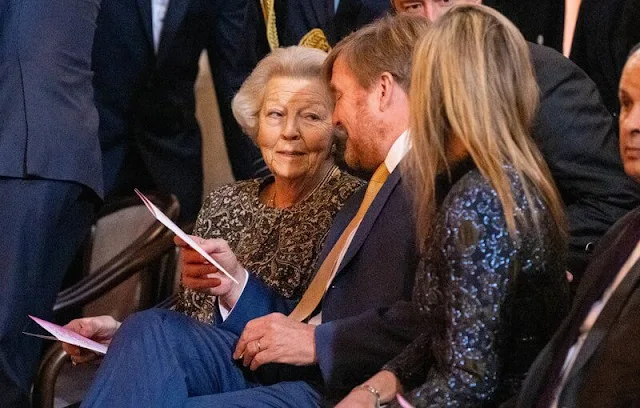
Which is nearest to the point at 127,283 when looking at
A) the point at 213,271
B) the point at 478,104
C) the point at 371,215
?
the point at 213,271

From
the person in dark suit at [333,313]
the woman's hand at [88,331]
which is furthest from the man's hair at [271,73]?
the woman's hand at [88,331]

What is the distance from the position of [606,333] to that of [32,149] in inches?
72.3

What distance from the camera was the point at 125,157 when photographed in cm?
444

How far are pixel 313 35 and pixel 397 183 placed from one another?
1260 mm

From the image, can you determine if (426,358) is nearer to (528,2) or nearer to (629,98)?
(629,98)

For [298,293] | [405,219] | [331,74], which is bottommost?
[298,293]

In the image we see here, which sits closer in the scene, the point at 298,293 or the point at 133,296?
the point at 298,293

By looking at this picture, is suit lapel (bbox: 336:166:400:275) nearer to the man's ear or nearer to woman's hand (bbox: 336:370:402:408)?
the man's ear

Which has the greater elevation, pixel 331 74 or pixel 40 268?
pixel 331 74

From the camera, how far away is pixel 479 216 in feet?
7.15

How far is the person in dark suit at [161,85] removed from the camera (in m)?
4.27

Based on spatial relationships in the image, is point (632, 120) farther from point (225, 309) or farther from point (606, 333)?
point (225, 309)

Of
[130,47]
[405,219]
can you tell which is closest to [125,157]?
[130,47]

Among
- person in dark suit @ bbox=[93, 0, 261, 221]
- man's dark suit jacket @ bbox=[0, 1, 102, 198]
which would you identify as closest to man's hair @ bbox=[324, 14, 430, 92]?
man's dark suit jacket @ bbox=[0, 1, 102, 198]
